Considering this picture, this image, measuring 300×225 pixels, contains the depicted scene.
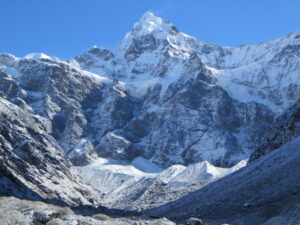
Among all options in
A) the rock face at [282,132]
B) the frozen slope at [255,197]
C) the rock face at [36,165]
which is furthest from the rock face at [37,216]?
the rock face at [36,165]

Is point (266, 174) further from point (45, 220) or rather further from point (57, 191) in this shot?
point (57, 191)

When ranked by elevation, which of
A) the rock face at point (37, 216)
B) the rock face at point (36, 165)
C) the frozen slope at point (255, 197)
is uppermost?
the rock face at point (36, 165)

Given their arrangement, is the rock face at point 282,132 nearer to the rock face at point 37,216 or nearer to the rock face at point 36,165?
the rock face at point 36,165

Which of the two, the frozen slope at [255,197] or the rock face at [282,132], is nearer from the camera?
the frozen slope at [255,197]

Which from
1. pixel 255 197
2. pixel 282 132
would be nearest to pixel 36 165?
pixel 282 132

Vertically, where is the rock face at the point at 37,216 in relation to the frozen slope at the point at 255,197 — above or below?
below

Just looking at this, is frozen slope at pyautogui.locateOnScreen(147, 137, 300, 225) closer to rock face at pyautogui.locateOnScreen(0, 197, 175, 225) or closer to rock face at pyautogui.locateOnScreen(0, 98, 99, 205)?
rock face at pyautogui.locateOnScreen(0, 197, 175, 225)

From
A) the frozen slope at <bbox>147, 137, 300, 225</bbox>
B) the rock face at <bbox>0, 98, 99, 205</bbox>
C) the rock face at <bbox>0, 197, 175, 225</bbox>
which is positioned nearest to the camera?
the rock face at <bbox>0, 197, 175, 225</bbox>

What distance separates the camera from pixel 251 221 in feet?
192

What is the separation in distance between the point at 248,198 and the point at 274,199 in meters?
5.99

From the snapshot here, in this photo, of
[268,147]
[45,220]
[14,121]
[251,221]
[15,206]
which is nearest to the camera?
[45,220]

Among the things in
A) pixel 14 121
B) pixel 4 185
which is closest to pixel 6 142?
pixel 14 121

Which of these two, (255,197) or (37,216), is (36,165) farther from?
(37,216)

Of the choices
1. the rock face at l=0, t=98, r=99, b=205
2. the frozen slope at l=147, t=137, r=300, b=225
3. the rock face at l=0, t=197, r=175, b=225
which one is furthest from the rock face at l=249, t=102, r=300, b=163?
the rock face at l=0, t=197, r=175, b=225
